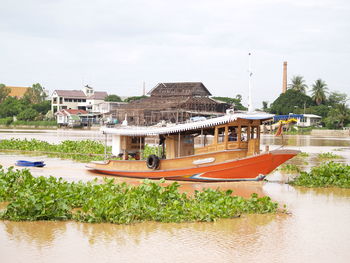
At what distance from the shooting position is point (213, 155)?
14.9 m

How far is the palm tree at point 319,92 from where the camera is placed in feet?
234

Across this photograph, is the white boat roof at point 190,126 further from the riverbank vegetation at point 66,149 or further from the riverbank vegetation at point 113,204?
the riverbank vegetation at point 66,149

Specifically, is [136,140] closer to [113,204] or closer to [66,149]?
Result: [66,149]

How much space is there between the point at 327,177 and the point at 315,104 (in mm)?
60981

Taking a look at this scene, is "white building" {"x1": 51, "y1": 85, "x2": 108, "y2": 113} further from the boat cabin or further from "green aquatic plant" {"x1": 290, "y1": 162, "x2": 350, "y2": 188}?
"green aquatic plant" {"x1": 290, "y1": 162, "x2": 350, "y2": 188}

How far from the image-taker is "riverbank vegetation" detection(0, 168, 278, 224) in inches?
369

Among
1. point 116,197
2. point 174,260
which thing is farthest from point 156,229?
point 174,260

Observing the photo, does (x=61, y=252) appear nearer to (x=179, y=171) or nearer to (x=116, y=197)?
(x=116, y=197)

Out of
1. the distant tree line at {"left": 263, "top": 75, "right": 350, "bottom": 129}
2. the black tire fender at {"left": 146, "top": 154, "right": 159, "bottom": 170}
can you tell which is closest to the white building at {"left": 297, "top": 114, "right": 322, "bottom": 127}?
the distant tree line at {"left": 263, "top": 75, "right": 350, "bottom": 129}

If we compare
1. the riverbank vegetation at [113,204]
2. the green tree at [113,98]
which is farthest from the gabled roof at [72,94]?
the riverbank vegetation at [113,204]

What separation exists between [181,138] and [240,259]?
855cm

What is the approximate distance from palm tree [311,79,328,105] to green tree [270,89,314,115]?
1.97 meters

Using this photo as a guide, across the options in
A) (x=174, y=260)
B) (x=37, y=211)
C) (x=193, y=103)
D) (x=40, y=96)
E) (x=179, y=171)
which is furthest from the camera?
(x=40, y=96)

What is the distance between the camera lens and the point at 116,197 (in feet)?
31.8
